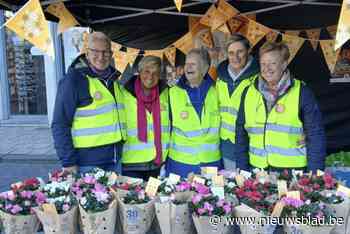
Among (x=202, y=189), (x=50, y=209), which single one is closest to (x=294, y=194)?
(x=202, y=189)

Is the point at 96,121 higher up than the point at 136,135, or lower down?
higher up

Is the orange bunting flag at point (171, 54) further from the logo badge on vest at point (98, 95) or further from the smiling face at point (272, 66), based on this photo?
the smiling face at point (272, 66)

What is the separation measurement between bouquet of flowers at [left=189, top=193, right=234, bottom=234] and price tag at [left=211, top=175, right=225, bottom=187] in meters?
0.25

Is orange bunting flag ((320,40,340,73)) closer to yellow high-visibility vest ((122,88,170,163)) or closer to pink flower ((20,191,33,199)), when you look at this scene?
yellow high-visibility vest ((122,88,170,163))

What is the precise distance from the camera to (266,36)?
444 centimetres

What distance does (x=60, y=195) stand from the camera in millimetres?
2461

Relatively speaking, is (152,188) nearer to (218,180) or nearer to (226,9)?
(218,180)

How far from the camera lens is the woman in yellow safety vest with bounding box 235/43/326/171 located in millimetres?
2846

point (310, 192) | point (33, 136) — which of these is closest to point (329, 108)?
point (310, 192)

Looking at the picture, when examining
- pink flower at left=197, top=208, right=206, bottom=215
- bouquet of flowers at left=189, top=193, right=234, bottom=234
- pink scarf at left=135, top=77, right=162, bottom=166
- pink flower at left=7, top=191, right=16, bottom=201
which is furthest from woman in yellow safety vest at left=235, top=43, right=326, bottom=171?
pink flower at left=7, top=191, right=16, bottom=201

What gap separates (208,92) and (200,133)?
282mm

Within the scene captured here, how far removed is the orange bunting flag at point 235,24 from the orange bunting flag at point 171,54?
0.64 metres

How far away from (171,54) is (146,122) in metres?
1.58

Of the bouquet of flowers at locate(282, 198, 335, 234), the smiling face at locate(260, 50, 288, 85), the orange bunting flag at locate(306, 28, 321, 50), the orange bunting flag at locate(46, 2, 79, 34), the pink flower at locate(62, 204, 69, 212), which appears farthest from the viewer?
the orange bunting flag at locate(306, 28, 321, 50)
